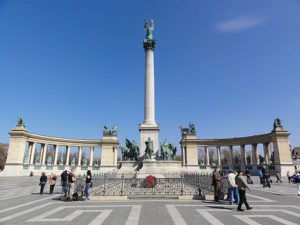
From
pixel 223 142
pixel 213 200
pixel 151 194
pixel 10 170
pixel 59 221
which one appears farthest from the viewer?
pixel 223 142

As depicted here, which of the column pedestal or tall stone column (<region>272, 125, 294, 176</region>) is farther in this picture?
tall stone column (<region>272, 125, 294, 176</region>)

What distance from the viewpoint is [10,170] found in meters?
44.1

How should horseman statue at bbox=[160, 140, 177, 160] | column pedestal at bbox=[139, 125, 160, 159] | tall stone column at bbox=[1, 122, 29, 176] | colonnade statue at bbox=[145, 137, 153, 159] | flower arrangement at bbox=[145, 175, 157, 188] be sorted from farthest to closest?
1. tall stone column at bbox=[1, 122, 29, 176]
2. column pedestal at bbox=[139, 125, 160, 159]
3. horseman statue at bbox=[160, 140, 177, 160]
4. colonnade statue at bbox=[145, 137, 153, 159]
5. flower arrangement at bbox=[145, 175, 157, 188]

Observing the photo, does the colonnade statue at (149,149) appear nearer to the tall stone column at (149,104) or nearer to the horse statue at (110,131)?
the tall stone column at (149,104)

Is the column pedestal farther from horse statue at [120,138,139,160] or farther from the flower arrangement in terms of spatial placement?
the flower arrangement

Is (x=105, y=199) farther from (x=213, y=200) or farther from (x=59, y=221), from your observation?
(x=213, y=200)

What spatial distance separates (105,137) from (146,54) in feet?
114

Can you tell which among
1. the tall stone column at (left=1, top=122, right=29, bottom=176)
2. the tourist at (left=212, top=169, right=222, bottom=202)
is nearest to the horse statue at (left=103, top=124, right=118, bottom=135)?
the tall stone column at (left=1, top=122, right=29, bottom=176)

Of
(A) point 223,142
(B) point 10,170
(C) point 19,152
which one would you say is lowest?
(B) point 10,170

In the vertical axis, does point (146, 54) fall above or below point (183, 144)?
above

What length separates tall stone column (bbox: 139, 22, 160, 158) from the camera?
3391cm

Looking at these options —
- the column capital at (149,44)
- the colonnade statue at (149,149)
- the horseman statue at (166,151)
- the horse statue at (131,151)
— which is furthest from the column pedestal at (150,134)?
the column capital at (149,44)

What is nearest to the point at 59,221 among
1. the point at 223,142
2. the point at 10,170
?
the point at 10,170

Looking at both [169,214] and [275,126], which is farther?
[275,126]
